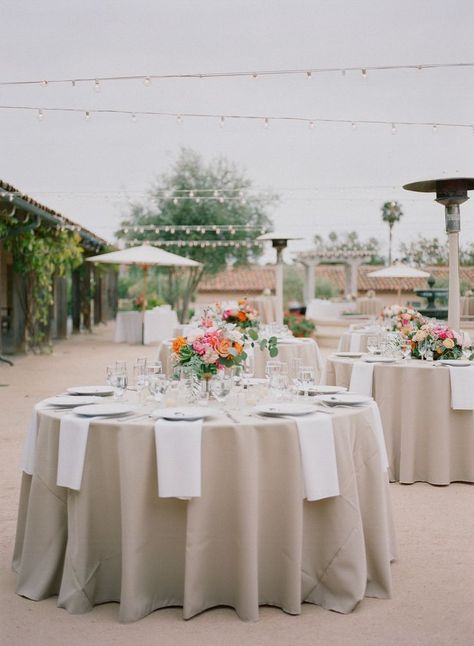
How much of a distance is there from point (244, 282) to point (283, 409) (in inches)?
1475

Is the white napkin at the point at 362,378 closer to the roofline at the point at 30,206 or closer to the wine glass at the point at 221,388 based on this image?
the wine glass at the point at 221,388

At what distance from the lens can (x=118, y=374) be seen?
355 centimetres

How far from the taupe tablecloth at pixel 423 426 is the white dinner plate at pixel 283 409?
1993 millimetres

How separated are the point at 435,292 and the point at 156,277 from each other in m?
19.1

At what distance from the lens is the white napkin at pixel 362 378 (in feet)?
17.0

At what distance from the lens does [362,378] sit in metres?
5.18

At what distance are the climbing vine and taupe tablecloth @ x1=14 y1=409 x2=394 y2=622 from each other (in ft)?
32.0

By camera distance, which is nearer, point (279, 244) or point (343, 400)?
point (343, 400)

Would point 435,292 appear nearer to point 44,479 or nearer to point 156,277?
point 44,479

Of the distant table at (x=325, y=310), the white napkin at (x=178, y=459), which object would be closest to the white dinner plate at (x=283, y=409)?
the white napkin at (x=178, y=459)

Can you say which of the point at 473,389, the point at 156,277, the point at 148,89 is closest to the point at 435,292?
the point at 148,89

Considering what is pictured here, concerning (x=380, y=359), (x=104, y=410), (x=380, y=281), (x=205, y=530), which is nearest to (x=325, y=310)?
(x=380, y=281)

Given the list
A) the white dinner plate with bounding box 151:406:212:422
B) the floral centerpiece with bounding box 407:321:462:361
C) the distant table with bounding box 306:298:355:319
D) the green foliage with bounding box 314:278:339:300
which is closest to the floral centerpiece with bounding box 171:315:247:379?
the white dinner plate with bounding box 151:406:212:422

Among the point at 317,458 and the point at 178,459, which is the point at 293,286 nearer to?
the point at 317,458
